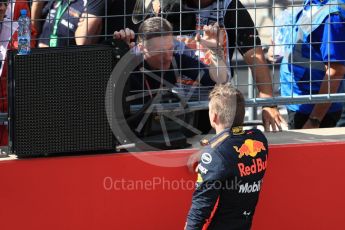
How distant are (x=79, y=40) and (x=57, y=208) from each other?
1.08m

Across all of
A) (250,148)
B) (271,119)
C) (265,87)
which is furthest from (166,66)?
(250,148)

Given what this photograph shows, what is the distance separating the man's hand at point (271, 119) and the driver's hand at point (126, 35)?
914 millimetres

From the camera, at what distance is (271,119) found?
4.80 meters

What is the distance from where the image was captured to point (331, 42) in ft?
15.3

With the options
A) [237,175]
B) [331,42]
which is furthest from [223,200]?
[331,42]

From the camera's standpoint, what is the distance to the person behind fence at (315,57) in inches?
191

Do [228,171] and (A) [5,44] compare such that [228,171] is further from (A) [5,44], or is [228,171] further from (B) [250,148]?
(A) [5,44]

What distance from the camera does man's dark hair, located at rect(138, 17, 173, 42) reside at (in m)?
4.55

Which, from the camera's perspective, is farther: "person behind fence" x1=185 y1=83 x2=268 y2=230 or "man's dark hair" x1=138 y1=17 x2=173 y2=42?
"man's dark hair" x1=138 y1=17 x2=173 y2=42

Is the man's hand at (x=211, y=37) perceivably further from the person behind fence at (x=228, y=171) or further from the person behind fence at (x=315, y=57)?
the person behind fence at (x=228, y=171)

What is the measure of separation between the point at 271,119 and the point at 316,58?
1.77 feet

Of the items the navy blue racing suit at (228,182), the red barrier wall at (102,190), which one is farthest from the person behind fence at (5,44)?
the navy blue racing suit at (228,182)

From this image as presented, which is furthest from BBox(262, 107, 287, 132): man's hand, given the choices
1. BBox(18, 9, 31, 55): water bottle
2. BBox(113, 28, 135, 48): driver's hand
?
BBox(18, 9, 31, 55): water bottle

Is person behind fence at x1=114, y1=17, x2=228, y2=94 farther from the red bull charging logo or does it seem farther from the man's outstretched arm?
the red bull charging logo
